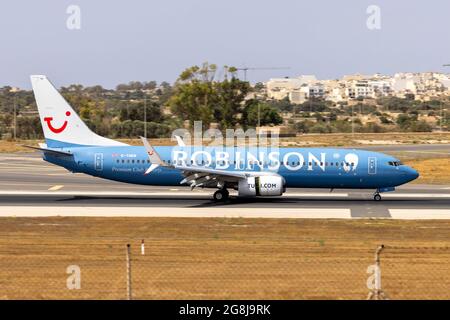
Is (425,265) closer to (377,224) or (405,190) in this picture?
(377,224)

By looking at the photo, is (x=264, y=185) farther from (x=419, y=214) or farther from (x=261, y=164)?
(x=419, y=214)

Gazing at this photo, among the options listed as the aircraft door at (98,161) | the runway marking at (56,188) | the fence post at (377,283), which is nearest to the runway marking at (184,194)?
the runway marking at (56,188)

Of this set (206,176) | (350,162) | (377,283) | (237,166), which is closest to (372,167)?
(350,162)

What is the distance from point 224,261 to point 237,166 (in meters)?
25.9

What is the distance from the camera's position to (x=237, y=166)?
4844 cm

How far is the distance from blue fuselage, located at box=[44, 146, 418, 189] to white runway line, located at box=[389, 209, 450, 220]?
5.21 m

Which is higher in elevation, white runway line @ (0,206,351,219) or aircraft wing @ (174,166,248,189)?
aircraft wing @ (174,166,248,189)

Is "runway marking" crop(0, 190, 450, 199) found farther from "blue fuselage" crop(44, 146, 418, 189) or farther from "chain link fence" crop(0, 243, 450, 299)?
"chain link fence" crop(0, 243, 450, 299)

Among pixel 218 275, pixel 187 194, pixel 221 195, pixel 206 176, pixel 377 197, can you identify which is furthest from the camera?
pixel 187 194

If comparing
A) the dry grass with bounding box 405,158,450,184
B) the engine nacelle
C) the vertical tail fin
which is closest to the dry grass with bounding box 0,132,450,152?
the dry grass with bounding box 405,158,450,184

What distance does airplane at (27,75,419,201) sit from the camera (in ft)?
155
